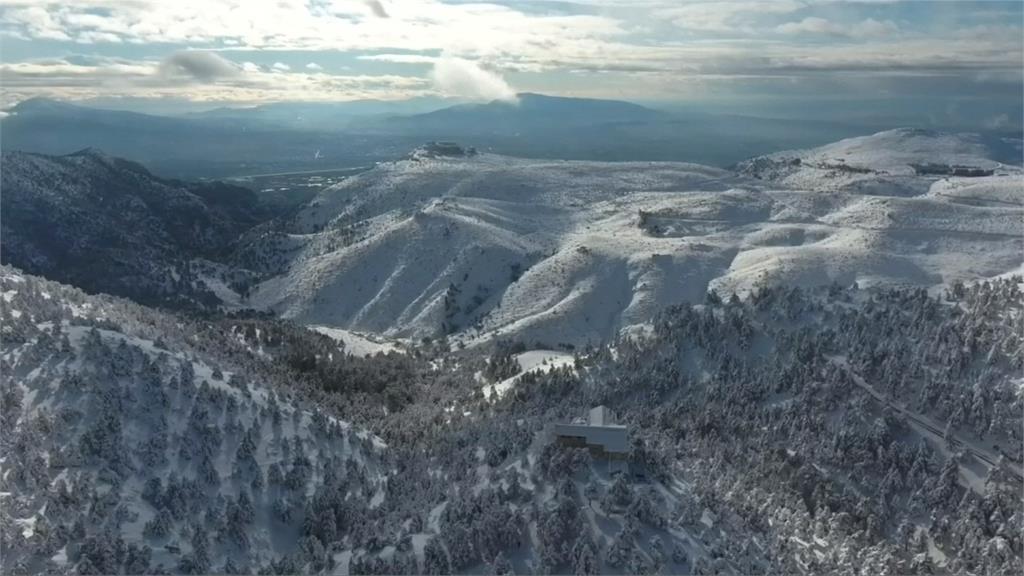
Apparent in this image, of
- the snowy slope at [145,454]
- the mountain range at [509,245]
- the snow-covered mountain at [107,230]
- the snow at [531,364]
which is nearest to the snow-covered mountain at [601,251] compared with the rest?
the mountain range at [509,245]

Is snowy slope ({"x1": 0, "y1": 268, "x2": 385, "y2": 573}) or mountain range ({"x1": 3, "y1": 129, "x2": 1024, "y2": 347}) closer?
snowy slope ({"x1": 0, "y1": 268, "x2": 385, "y2": 573})

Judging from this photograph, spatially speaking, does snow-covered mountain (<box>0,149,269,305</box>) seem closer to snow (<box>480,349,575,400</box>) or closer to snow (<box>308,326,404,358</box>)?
snow (<box>308,326,404,358</box>)

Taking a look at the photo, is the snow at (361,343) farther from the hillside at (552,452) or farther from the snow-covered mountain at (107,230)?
the snow-covered mountain at (107,230)

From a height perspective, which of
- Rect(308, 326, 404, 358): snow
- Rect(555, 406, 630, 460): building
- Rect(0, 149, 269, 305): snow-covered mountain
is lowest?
Rect(308, 326, 404, 358): snow

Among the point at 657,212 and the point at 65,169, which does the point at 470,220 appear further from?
the point at 65,169

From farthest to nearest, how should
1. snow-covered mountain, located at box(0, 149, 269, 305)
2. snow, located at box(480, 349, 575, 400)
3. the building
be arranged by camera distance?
1. snow-covered mountain, located at box(0, 149, 269, 305)
2. snow, located at box(480, 349, 575, 400)
3. the building

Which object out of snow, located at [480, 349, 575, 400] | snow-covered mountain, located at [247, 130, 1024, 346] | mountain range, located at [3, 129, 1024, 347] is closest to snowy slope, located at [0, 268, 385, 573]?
snow, located at [480, 349, 575, 400]

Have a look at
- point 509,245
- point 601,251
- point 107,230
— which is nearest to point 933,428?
point 601,251
